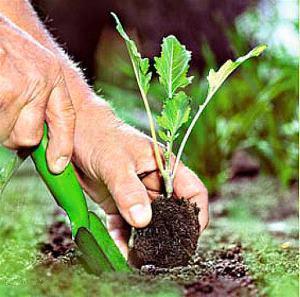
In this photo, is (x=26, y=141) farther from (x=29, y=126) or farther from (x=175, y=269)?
(x=175, y=269)

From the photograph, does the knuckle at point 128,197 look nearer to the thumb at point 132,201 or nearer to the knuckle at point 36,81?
the thumb at point 132,201

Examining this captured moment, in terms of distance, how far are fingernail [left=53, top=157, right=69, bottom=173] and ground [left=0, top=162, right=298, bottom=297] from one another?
111 mm

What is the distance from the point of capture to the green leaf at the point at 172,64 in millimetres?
896

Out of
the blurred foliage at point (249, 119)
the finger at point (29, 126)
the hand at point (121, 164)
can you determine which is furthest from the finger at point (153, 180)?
the blurred foliage at point (249, 119)

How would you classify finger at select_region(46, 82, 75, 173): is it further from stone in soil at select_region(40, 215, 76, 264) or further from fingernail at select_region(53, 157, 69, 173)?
stone in soil at select_region(40, 215, 76, 264)

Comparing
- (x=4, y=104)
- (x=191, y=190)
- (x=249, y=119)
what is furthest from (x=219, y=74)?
(x=249, y=119)

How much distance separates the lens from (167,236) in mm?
913

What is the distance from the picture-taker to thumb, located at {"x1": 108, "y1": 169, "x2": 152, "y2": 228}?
885 mm

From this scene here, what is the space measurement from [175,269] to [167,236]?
42mm

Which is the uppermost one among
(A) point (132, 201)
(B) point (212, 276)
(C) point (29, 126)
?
(C) point (29, 126)

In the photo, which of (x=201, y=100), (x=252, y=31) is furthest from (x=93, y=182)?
(x=252, y=31)

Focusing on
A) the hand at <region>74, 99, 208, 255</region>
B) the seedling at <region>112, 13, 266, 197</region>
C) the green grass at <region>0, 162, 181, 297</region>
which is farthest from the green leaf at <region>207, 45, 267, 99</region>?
the green grass at <region>0, 162, 181, 297</region>

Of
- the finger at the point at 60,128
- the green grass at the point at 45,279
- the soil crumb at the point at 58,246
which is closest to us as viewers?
the green grass at the point at 45,279

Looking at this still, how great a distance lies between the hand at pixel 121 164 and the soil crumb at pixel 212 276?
0.06 metres
